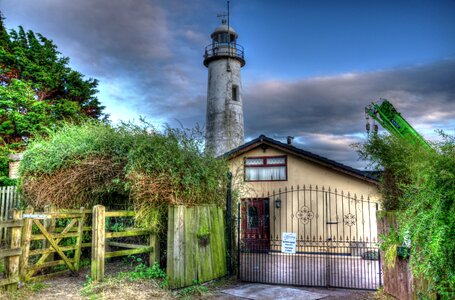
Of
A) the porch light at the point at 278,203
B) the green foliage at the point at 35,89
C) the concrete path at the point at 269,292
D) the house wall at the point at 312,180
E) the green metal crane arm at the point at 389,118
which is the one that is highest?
the green foliage at the point at 35,89

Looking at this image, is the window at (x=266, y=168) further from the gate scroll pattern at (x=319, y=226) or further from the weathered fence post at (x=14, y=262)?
the weathered fence post at (x=14, y=262)

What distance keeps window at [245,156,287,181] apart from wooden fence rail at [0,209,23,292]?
1045 cm

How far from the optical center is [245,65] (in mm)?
24297

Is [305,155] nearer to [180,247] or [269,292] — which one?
[269,292]

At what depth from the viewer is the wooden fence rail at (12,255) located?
5.64 m

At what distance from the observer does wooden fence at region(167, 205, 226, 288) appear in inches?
270

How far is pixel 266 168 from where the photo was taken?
15.1 metres

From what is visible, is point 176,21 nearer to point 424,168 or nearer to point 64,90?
point 64,90

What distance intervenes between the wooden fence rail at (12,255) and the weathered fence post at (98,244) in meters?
1.22

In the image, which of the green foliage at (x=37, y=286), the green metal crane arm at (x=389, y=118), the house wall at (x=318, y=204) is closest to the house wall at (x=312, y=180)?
the house wall at (x=318, y=204)

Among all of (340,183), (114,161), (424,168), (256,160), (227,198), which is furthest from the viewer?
(256,160)

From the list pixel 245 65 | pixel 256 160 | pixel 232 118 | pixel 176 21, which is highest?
pixel 245 65

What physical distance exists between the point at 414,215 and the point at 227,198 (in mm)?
4844

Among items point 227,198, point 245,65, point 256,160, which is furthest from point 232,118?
point 227,198
